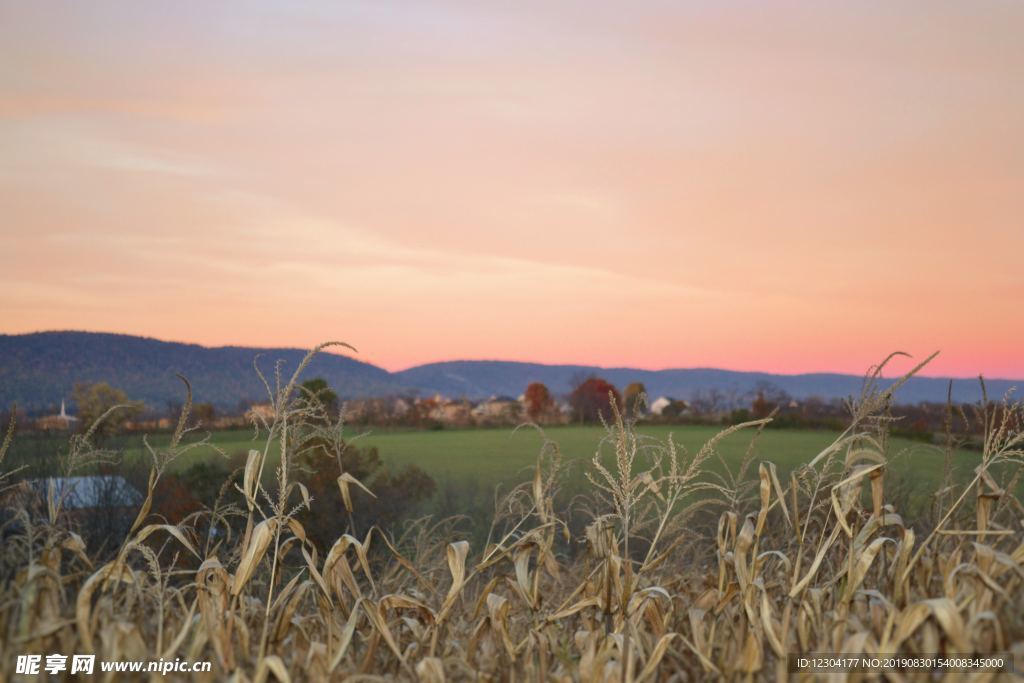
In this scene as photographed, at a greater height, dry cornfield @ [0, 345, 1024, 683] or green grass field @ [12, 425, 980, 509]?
dry cornfield @ [0, 345, 1024, 683]

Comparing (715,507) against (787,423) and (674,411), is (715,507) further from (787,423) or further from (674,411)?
(674,411)

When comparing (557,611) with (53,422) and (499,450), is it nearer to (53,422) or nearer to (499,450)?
(53,422)

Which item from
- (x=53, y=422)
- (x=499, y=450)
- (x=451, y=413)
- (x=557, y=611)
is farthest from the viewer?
(x=451, y=413)

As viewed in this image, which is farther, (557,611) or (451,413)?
(451,413)

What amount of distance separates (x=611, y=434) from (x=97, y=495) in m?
8.68

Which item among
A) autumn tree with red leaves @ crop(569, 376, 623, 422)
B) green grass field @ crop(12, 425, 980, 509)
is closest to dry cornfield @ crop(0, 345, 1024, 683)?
green grass field @ crop(12, 425, 980, 509)

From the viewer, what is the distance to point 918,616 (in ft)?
10.4

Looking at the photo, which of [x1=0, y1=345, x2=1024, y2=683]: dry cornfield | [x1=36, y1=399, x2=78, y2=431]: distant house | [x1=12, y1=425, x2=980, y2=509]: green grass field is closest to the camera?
[x1=0, y1=345, x2=1024, y2=683]: dry cornfield

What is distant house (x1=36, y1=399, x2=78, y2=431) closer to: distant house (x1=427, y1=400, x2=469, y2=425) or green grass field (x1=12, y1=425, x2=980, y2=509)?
green grass field (x1=12, y1=425, x2=980, y2=509)

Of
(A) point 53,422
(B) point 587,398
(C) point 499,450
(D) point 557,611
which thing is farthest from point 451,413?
(D) point 557,611

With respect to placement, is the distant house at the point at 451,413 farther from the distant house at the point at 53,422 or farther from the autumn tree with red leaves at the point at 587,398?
the distant house at the point at 53,422

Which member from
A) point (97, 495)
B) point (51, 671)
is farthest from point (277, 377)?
point (97, 495)

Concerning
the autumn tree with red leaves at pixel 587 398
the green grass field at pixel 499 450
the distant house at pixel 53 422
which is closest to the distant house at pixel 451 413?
the green grass field at pixel 499 450

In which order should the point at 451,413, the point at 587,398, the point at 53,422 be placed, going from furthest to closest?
the point at 587,398, the point at 451,413, the point at 53,422
